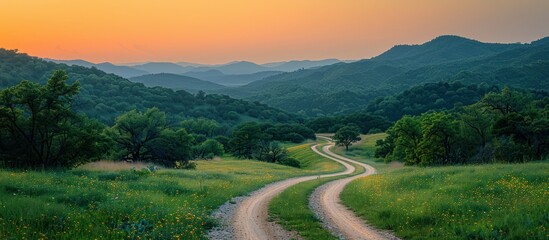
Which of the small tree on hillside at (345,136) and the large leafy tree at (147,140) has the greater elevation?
the large leafy tree at (147,140)

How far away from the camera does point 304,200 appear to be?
2244 centimetres

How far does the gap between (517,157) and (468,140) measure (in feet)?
42.0


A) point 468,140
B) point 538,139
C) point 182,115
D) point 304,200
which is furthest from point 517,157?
point 182,115

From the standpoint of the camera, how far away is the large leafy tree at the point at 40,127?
85.5ft

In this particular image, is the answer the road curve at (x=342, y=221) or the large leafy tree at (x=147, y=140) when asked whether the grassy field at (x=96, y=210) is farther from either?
the large leafy tree at (x=147, y=140)

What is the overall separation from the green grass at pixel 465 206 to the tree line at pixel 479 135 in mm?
25507

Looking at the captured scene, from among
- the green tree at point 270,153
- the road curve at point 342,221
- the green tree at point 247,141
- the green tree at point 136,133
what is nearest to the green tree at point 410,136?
the green tree at point 270,153

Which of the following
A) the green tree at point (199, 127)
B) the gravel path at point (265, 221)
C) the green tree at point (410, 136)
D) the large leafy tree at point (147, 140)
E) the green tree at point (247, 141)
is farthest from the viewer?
the green tree at point (199, 127)

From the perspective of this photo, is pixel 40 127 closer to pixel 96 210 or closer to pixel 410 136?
pixel 96 210

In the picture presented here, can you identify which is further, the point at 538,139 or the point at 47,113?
the point at 538,139

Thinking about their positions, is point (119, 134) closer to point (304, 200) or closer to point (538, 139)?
point (304, 200)

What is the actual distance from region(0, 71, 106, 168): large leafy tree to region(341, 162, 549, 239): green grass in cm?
2001

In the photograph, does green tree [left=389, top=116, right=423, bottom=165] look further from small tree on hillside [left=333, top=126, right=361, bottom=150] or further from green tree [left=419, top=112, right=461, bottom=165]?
small tree on hillside [left=333, top=126, right=361, bottom=150]

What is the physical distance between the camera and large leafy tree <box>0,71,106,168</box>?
26062 mm
